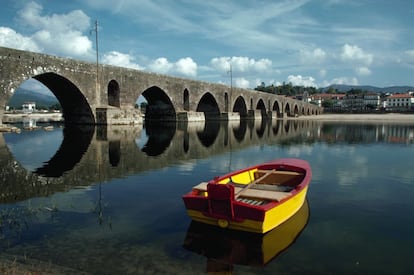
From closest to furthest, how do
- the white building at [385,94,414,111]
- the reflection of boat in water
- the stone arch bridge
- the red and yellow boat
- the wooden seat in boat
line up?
1. the reflection of boat in water
2. the red and yellow boat
3. the wooden seat in boat
4. the stone arch bridge
5. the white building at [385,94,414,111]

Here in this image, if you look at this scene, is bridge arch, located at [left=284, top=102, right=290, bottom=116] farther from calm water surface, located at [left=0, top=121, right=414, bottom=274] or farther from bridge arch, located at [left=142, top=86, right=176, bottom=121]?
calm water surface, located at [left=0, top=121, right=414, bottom=274]

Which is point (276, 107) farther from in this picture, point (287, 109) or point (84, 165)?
point (84, 165)

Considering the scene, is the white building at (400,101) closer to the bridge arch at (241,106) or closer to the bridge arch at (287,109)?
the bridge arch at (287,109)

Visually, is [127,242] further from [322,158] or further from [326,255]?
[322,158]

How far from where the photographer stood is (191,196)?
7242 millimetres

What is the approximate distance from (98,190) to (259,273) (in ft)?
21.4

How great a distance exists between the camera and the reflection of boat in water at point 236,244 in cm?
596

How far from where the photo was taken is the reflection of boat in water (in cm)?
596

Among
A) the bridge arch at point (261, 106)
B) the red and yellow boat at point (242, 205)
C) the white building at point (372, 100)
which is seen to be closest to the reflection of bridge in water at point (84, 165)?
the red and yellow boat at point (242, 205)

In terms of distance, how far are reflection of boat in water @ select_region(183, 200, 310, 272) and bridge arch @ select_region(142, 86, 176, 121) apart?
1749 inches

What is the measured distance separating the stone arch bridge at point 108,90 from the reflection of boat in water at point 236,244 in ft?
86.9

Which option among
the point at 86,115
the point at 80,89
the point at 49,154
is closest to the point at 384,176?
the point at 49,154

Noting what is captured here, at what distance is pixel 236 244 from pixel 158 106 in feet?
161

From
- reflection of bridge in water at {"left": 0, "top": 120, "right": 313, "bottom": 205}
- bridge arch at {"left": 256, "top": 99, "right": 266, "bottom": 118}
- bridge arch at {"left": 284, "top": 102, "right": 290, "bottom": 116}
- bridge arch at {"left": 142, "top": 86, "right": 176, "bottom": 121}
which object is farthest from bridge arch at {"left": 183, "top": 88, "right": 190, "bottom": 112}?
bridge arch at {"left": 284, "top": 102, "right": 290, "bottom": 116}
